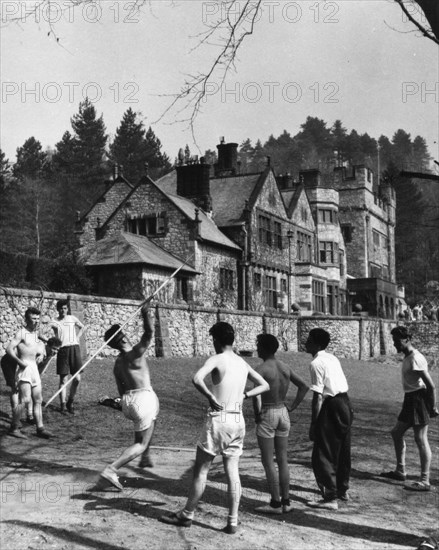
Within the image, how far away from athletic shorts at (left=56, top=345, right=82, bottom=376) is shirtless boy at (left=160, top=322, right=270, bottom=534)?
6.54 m

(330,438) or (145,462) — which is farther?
(145,462)

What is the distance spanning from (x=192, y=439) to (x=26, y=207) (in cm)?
4391

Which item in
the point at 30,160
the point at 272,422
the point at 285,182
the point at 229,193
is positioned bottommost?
the point at 272,422

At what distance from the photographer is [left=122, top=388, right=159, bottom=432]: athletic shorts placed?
7.20 meters

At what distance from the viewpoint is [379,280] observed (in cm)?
5381

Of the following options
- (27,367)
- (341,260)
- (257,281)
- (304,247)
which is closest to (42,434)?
(27,367)

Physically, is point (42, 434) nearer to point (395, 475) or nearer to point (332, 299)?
point (395, 475)

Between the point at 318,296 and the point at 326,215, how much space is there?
10047 mm

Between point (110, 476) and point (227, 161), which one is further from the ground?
point (227, 161)

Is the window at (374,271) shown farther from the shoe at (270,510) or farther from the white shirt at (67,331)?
the shoe at (270,510)

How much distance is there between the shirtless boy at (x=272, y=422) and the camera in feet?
23.0

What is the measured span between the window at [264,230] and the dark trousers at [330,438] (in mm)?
31560

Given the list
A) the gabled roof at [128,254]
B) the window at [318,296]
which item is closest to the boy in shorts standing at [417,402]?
the gabled roof at [128,254]

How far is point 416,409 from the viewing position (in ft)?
29.2
